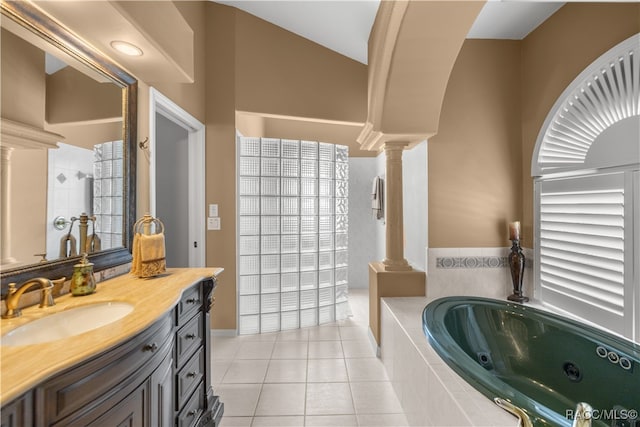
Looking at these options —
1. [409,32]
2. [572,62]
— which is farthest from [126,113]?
[572,62]

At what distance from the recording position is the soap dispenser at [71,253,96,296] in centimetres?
131

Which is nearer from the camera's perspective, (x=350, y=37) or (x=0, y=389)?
(x=0, y=389)

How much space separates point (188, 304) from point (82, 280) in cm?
46

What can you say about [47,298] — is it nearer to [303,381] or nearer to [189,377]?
[189,377]

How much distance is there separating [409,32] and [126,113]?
5.85ft

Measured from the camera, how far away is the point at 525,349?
2068 millimetres

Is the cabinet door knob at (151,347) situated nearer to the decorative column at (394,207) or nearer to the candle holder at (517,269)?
the decorative column at (394,207)

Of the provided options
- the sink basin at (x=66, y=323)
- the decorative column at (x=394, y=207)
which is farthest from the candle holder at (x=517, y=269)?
the sink basin at (x=66, y=323)

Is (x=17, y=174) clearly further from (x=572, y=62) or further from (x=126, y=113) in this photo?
(x=572, y=62)

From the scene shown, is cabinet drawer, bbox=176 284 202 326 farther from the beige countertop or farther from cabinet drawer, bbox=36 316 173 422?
cabinet drawer, bbox=36 316 173 422

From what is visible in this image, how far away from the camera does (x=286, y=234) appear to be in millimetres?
3281

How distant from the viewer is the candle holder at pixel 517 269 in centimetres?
255

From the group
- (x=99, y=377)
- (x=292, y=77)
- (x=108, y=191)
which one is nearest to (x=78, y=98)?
(x=108, y=191)

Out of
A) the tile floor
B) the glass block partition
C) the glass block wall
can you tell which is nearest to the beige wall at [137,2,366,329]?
the glass block partition
